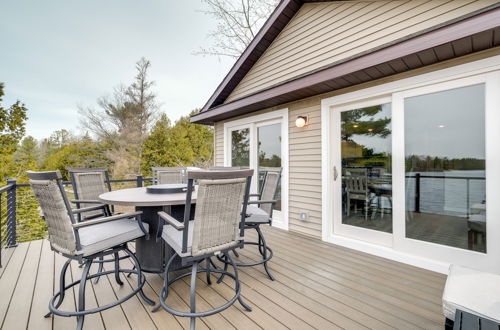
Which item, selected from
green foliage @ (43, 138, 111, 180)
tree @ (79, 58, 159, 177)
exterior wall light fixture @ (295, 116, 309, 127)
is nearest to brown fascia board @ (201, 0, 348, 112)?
exterior wall light fixture @ (295, 116, 309, 127)

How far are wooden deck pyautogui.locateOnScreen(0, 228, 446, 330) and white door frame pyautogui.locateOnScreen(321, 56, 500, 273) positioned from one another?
220 mm

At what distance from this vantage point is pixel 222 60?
356 inches

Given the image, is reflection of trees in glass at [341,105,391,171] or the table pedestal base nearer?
the table pedestal base

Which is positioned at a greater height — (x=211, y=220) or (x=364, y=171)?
(x=364, y=171)

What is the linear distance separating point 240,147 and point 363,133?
2700 millimetres

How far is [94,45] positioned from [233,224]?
11.2 meters

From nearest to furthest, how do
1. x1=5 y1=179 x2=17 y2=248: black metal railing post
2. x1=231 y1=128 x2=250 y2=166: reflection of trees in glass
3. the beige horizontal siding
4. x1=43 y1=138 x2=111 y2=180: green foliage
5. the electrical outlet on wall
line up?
the beige horizontal siding, x1=5 y1=179 x2=17 y2=248: black metal railing post, the electrical outlet on wall, x1=231 y1=128 x2=250 y2=166: reflection of trees in glass, x1=43 y1=138 x2=111 y2=180: green foliage

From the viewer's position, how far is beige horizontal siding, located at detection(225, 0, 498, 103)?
2.70 metres

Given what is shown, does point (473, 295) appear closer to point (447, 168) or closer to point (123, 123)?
point (447, 168)

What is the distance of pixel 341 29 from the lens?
350 cm

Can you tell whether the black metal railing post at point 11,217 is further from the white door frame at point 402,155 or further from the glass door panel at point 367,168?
the glass door panel at point 367,168

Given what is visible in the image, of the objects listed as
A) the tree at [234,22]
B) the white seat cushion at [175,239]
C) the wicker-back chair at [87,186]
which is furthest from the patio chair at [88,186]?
the tree at [234,22]

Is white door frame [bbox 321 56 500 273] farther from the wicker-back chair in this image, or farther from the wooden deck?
the wicker-back chair

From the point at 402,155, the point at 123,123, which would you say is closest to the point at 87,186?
the point at 402,155
